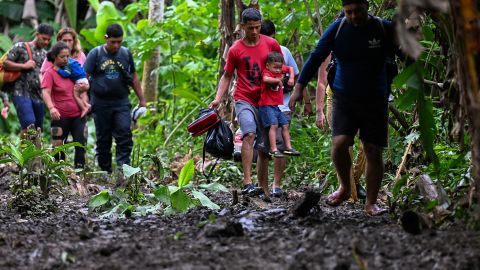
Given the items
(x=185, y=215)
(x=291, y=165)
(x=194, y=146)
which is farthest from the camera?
(x=194, y=146)

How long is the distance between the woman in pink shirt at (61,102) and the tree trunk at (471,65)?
20.9ft

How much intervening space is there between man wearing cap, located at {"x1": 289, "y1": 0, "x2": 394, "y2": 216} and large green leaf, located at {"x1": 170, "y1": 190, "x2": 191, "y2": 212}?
118cm

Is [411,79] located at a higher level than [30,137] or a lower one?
higher

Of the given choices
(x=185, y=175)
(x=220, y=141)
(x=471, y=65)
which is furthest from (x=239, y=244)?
(x=220, y=141)

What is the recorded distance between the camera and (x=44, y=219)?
660 cm

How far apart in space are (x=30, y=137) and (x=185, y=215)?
8.12 ft

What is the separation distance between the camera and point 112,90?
1066 centimetres

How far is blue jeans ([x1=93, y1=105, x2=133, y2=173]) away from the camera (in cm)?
1080

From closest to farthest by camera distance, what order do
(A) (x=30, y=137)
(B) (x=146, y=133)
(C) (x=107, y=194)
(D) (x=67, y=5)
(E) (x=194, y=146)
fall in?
(C) (x=107, y=194), (A) (x=30, y=137), (E) (x=194, y=146), (B) (x=146, y=133), (D) (x=67, y=5)

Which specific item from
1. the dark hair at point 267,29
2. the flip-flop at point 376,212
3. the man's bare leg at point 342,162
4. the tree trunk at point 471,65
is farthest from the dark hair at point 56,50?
the tree trunk at point 471,65

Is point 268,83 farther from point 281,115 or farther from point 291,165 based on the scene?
point 291,165

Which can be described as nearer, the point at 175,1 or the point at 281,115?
the point at 281,115

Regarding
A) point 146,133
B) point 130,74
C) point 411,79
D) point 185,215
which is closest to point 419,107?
point 411,79

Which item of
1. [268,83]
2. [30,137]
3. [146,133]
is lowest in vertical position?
[146,133]
